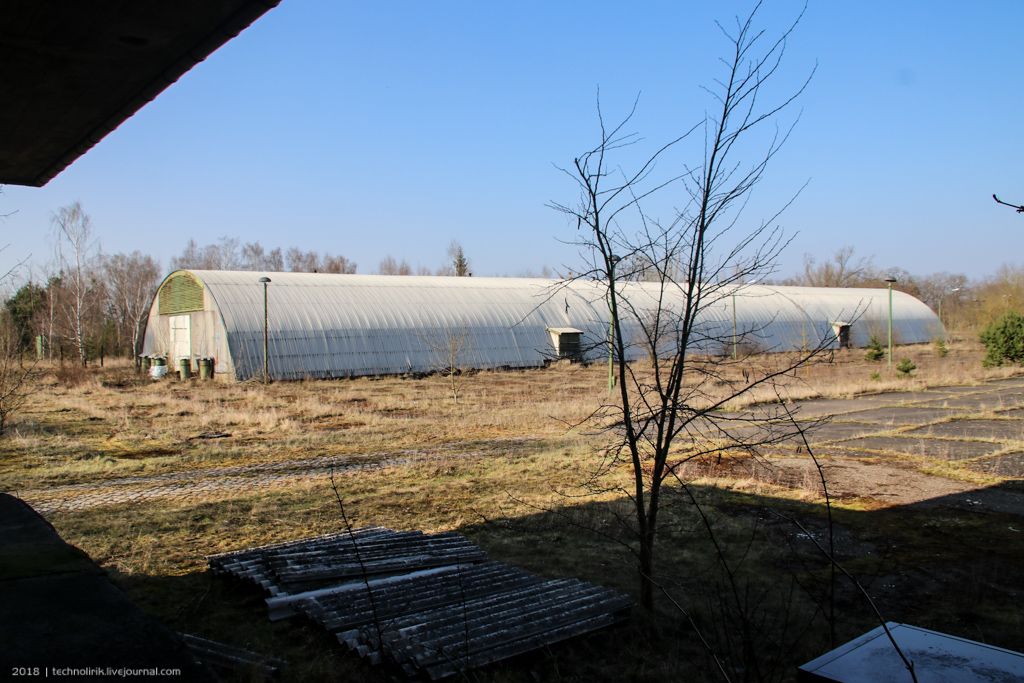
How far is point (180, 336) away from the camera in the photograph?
106 feet

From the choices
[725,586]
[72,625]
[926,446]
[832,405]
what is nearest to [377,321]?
[832,405]

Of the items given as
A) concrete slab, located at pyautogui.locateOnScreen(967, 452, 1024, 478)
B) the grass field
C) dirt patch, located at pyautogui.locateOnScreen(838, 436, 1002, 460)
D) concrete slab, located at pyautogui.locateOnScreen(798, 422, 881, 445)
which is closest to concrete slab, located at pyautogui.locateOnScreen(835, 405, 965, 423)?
concrete slab, located at pyautogui.locateOnScreen(798, 422, 881, 445)

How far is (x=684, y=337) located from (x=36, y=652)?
13.1ft

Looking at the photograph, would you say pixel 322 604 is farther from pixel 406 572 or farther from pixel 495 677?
pixel 495 677

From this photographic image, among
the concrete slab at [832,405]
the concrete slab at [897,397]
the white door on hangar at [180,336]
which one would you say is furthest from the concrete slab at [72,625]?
the white door on hangar at [180,336]

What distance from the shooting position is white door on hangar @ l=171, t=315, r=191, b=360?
31781mm

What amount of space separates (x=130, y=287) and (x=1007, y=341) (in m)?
55.0

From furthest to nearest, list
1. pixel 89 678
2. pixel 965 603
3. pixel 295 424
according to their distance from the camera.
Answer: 1. pixel 295 424
2. pixel 965 603
3. pixel 89 678

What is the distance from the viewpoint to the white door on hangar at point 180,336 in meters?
31.8

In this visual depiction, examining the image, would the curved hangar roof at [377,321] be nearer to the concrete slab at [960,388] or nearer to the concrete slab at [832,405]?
the concrete slab at [832,405]

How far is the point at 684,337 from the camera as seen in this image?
17.3 feet

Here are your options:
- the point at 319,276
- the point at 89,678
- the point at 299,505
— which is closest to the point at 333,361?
the point at 319,276

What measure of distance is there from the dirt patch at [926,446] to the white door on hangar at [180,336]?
25.9m

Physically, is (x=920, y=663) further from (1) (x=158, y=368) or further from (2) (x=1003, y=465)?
(1) (x=158, y=368)
